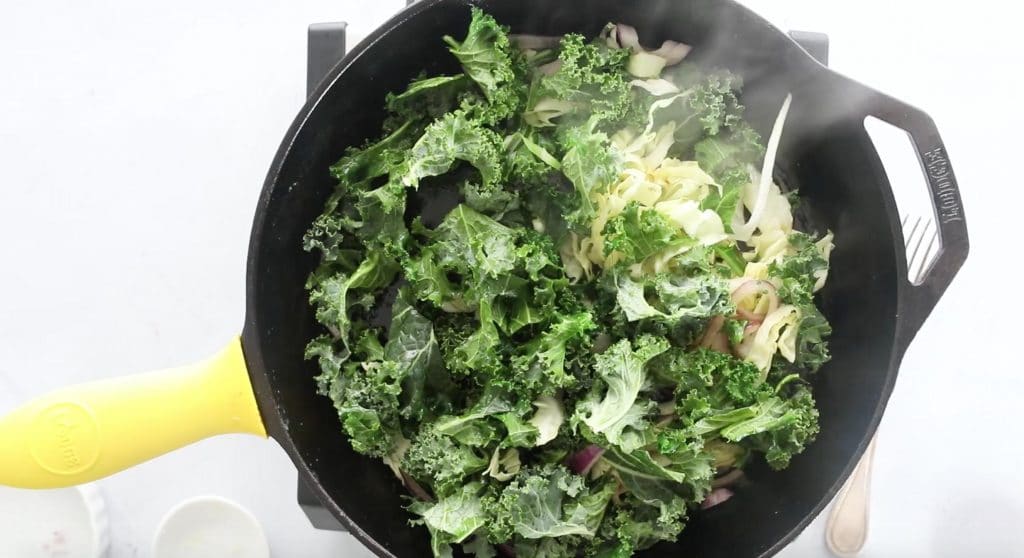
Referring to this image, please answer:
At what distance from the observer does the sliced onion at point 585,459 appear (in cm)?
144

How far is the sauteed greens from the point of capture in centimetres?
137

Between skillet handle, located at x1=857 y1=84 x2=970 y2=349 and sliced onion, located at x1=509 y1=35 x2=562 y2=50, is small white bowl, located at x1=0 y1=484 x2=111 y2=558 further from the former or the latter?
skillet handle, located at x1=857 y1=84 x2=970 y2=349

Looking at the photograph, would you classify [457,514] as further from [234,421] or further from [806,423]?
[806,423]

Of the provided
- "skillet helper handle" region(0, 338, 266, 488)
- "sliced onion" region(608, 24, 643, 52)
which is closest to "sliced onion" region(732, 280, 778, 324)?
"sliced onion" region(608, 24, 643, 52)

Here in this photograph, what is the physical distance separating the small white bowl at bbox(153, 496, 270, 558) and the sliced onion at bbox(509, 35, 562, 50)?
3.56 ft

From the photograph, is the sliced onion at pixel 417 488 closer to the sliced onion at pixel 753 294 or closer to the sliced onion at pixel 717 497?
the sliced onion at pixel 717 497

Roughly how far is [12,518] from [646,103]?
1.55 meters

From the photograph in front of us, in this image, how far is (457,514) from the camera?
1.39 metres

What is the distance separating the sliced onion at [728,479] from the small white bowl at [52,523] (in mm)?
1268

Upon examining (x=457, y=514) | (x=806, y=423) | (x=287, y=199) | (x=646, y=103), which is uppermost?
(x=646, y=103)

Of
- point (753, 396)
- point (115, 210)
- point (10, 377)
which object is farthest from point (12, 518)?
point (753, 396)

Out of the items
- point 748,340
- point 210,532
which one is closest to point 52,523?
point 210,532

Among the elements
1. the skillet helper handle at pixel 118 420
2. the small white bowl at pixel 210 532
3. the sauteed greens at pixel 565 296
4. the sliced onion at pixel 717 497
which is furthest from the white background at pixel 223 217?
the skillet helper handle at pixel 118 420

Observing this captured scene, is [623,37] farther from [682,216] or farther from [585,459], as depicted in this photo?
[585,459]
